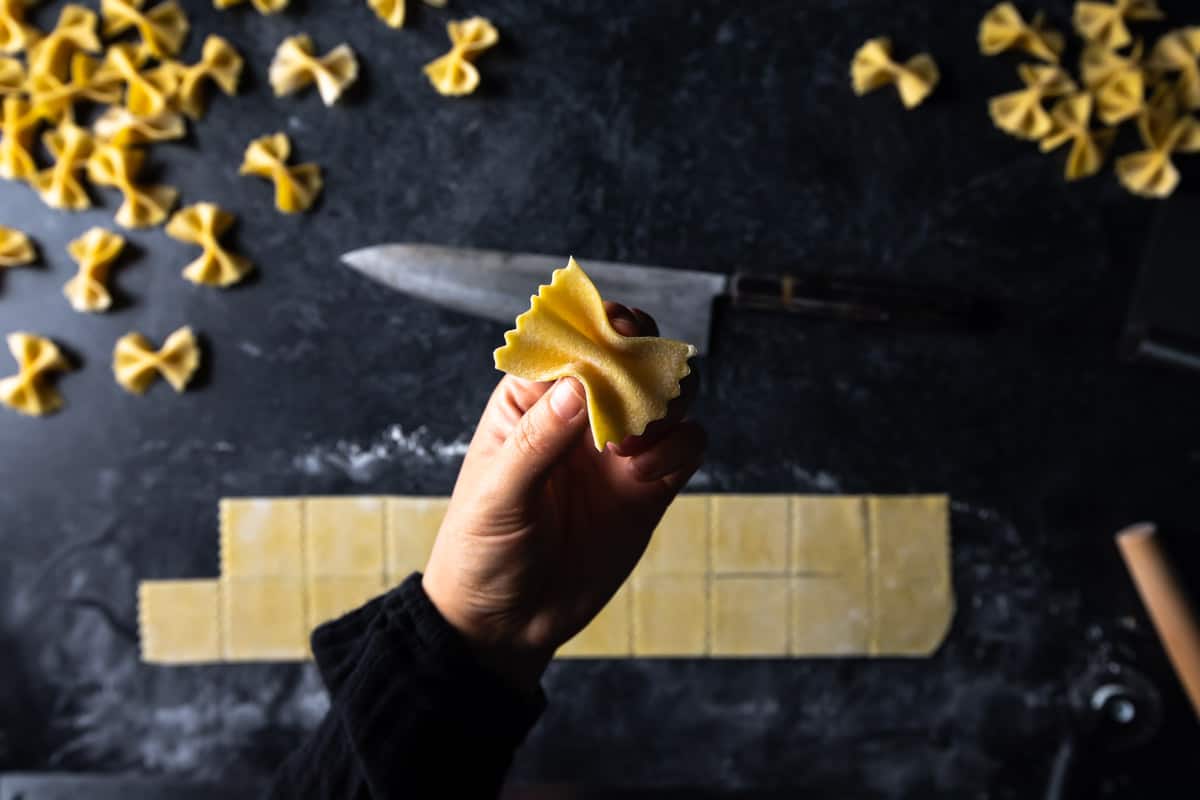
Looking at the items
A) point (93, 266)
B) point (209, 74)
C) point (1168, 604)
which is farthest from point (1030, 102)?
point (93, 266)

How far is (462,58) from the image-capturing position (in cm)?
155

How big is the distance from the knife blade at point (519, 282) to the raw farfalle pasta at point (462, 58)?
0.28 metres

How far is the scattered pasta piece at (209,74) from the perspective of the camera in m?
1.56

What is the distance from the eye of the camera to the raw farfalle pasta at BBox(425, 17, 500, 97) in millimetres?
→ 1543

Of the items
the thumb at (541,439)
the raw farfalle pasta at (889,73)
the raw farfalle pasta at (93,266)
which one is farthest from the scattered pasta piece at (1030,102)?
the raw farfalle pasta at (93,266)

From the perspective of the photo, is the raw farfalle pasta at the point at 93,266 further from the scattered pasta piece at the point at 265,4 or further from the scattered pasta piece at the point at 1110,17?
the scattered pasta piece at the point at 1110,17

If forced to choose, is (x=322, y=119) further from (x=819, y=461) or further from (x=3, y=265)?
(x=819, y=461)

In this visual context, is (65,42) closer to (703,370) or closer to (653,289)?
(653,289)

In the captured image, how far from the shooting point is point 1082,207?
1599 millimetres

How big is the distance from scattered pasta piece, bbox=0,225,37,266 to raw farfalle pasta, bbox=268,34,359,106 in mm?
507

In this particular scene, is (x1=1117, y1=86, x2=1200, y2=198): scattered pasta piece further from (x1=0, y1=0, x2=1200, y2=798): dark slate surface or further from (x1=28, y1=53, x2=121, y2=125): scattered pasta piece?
(x1=28, y1=53, x2=121, y2=125): scattered pasta piece

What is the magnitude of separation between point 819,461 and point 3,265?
4.77 feet

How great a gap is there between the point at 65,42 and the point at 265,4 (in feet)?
1.13

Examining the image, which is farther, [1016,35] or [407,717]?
[1016,35]
